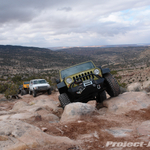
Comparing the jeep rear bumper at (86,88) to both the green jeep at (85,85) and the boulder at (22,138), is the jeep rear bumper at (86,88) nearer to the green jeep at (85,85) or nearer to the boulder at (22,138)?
the green jeep at (85,85)

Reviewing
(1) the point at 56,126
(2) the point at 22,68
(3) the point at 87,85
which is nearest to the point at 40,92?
(3) the point at 87,85

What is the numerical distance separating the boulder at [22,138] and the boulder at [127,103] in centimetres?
358

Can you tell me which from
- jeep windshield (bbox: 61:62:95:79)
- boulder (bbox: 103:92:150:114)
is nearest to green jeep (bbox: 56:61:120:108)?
boulder (bbox: 103:92:150:114)

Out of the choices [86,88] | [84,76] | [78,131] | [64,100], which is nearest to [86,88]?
[86,88]

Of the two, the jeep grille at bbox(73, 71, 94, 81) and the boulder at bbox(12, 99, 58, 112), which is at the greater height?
the jeep grille at bbox(73, 71, 94, 81)

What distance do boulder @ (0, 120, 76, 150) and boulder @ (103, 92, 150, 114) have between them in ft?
11.8

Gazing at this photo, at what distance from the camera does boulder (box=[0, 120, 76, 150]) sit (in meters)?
3.34

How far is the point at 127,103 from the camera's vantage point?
691 cm

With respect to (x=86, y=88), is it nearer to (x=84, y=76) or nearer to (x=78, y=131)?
(x=84, y=76)

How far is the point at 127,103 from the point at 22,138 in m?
4.72

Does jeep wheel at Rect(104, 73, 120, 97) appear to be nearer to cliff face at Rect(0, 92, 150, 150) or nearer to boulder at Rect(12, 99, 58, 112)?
cliff face at Rect(0, 92, 150, 150)

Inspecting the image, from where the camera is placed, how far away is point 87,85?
7.04 metres

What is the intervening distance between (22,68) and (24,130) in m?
76.0

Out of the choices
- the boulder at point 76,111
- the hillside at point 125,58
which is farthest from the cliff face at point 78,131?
the hillside at point 125,58
